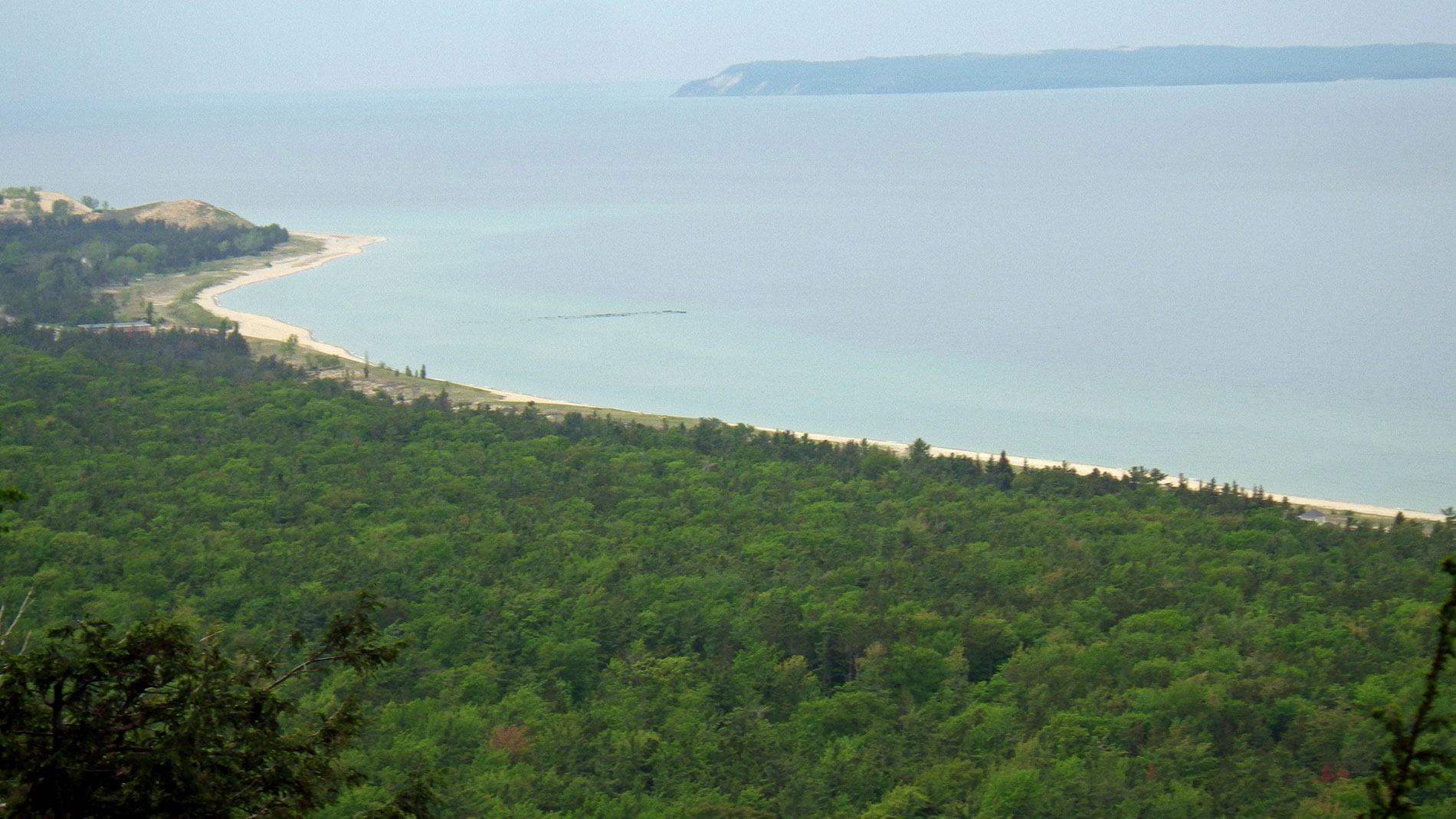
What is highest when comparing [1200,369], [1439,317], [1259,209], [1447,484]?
[1259,209]

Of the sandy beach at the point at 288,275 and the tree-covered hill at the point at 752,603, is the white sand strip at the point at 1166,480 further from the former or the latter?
the sandy beach at the point at 288,275

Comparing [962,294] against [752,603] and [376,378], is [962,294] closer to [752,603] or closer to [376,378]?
[376,378]

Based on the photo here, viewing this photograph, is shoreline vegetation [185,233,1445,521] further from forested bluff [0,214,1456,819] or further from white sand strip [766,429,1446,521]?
forested bluff [0,214,1456,819]

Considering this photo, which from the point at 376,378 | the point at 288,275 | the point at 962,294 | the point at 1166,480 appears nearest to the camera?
the point at 1166,480

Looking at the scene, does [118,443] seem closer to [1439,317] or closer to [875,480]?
[875,480]

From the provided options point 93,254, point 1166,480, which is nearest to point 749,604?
point 1166,480

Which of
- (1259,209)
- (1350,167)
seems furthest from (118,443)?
(1350,167)

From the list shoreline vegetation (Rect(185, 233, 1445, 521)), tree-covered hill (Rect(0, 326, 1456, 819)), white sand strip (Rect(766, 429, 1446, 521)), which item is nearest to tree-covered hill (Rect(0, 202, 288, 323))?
shoreline vegetation (Rect(185, 233, 1445, 521))
